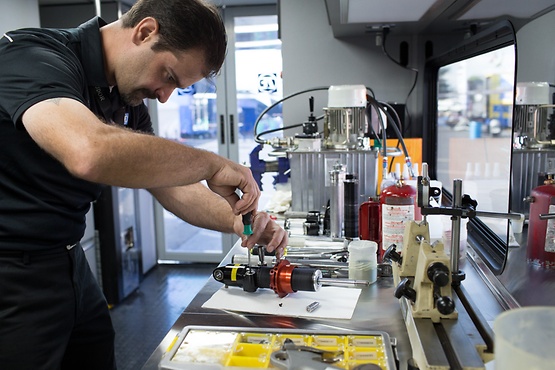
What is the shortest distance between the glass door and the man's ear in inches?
104

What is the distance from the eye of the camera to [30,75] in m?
0.97

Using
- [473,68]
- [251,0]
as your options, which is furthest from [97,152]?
[251,0]

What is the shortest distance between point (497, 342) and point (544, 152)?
0.95m

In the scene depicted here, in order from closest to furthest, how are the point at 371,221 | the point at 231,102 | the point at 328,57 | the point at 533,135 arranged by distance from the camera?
the point at 533,135
the point at 371,221
the point at 328,57
the point at 231,102

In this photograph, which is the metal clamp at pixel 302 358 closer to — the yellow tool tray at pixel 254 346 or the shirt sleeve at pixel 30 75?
the yellow tool tray at pixel 254 346

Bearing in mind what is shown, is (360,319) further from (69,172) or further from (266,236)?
(69,172)

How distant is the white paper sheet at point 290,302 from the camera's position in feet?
3.69

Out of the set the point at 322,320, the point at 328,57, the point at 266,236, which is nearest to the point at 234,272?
the point at 266,236

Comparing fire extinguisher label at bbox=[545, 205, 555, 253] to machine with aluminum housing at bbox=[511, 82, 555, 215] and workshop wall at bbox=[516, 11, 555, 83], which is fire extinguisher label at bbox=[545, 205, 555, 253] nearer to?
machine with aluminum housing at bbox=[511, 82, 555, 215]

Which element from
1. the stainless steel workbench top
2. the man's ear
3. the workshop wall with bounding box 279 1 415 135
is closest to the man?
the man's ear

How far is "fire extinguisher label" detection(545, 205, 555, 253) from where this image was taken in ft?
4.25

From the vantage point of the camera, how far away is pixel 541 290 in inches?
47.1

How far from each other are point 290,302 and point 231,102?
298 cm

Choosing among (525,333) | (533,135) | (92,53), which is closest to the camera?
(525,333)
